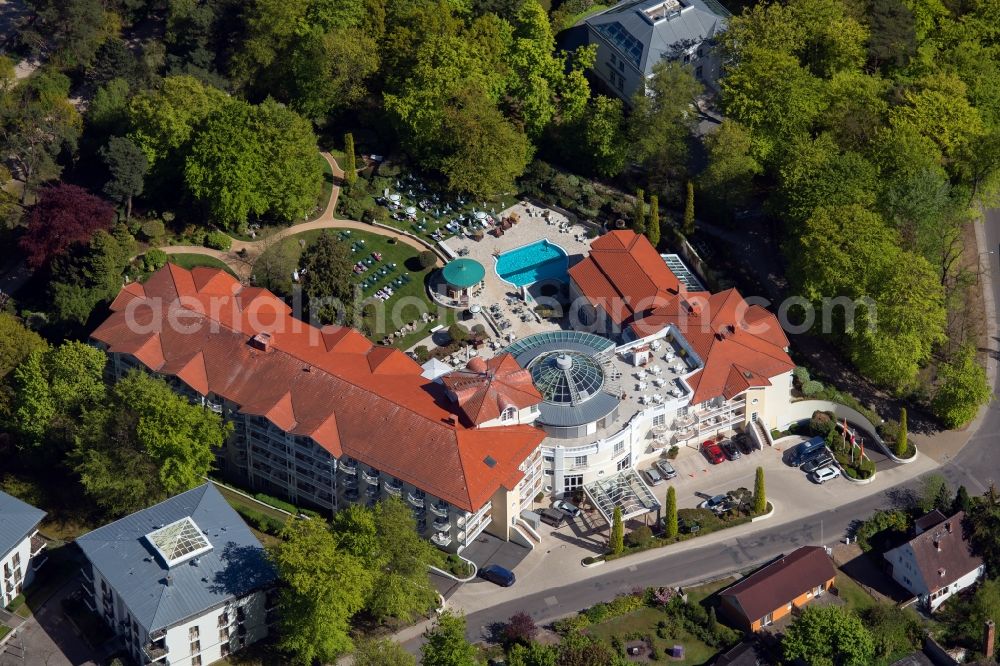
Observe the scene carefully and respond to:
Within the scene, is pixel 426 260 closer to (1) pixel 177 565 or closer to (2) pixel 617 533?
(2) pixel 617 533

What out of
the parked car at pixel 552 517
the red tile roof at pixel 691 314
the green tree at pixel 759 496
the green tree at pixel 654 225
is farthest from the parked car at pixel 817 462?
the green tree at pixel 654 225

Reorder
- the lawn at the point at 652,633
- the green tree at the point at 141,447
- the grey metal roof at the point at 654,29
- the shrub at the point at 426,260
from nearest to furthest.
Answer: the lawn at the point at 652,633, the green tree at the point at 141,447, the shrub at the point at 426,260, the grey metal roof at the point at 654,29

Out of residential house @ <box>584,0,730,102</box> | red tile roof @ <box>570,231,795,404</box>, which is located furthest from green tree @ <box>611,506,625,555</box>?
residential house @ <box>584,0,730,102</box>

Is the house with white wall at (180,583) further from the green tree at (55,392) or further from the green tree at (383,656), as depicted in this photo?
the green tree at (55,392)

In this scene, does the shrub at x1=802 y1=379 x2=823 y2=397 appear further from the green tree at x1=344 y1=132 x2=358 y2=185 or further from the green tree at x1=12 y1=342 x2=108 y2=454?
the green tree at x1=12 y1=342 x2=108 y2=454

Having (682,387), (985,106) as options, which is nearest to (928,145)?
(985,106)

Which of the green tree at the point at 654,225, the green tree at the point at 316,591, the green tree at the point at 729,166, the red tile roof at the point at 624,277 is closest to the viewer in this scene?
the green tree at the point at 316,591
